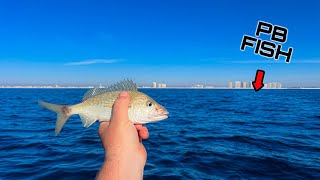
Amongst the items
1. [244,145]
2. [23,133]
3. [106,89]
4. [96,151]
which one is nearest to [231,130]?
Answer: [244,145]

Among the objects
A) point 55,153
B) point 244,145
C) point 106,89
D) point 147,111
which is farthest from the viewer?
point 244,145

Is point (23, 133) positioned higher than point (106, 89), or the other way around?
point (106, 89)

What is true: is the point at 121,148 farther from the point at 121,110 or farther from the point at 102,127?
the point at 102,127

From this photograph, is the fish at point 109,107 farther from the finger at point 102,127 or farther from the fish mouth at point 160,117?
the finger at point 102,127

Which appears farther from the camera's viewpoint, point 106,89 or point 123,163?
point 106,89

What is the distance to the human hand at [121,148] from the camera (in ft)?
10.3

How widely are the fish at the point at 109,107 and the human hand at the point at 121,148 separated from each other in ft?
1.04

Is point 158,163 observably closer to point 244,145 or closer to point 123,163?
point 244,145

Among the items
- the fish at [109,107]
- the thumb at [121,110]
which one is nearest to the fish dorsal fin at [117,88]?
the fish at [109,107]

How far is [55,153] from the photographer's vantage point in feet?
41.4

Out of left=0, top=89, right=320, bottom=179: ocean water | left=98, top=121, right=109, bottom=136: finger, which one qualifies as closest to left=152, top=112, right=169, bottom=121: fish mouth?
left=98, top=121, right=109, bottom=136: finger

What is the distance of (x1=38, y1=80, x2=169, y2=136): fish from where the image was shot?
4.10m

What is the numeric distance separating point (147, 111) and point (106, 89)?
3.11 ft

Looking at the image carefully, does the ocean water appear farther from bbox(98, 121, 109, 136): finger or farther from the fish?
bbox(98, 121, 109, 136): finger
